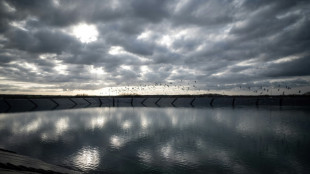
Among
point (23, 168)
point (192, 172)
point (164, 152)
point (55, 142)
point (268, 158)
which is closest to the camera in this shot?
point (23, 168)

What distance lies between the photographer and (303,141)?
1435 cm

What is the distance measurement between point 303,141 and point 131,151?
46.3 ft

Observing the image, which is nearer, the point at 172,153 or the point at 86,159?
the point at 86,159

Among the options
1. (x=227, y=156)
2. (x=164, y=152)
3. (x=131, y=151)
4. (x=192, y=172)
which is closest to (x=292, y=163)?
(x=227, y=156)

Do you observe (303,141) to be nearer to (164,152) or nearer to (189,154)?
(189,154)

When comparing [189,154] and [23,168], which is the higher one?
[23,168]

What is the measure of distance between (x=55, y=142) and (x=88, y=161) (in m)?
5.78

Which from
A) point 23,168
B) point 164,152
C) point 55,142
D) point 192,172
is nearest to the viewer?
point 23,168

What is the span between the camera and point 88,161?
387 inches

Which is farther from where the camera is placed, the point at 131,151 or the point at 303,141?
the point at 303,141

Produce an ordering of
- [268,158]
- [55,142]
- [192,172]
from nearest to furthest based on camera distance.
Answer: [192,172] < [268,158] < [55,142]

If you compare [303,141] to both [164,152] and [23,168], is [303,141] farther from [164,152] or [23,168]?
[23,168]

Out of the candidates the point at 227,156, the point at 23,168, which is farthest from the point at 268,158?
the point at 23,168

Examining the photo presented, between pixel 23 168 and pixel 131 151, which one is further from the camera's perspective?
pixel 131 151
